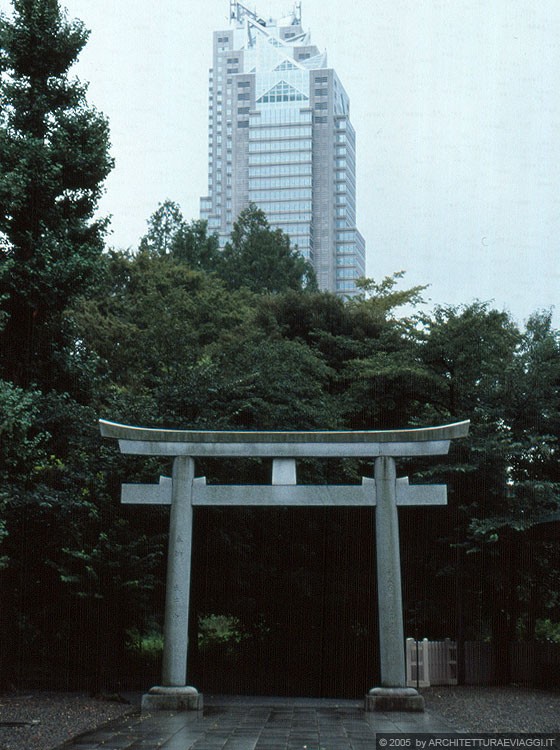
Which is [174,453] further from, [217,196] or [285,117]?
[217,196]

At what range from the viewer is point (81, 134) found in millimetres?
15016

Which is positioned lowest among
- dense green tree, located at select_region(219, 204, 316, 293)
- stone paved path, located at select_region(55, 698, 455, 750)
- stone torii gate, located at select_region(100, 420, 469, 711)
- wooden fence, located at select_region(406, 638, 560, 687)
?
stone paved path, located at select_region(55, 698, 455, 750)

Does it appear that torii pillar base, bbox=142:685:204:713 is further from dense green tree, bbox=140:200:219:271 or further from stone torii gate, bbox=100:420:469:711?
dense green tree, bbox=140:200:219:271

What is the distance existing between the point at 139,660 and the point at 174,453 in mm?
10480

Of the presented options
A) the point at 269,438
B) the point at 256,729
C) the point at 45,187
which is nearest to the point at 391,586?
the point at 269,438

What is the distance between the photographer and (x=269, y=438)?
42.1 ft

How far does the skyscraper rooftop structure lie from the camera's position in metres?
106

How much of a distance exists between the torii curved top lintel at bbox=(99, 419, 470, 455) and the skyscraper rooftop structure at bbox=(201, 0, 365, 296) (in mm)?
90284

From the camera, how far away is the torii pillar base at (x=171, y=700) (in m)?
12.0

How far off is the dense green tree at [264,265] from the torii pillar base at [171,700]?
1264 inches

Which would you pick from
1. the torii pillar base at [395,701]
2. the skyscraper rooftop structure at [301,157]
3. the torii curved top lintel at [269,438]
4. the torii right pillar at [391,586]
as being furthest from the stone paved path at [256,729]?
the skyscraper rooftop structure at [301,157]

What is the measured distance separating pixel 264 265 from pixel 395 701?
34235 mm

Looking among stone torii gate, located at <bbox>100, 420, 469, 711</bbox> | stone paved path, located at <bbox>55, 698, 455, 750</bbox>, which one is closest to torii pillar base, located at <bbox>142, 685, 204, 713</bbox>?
stone paved path, located at <bbox>55, 698, 455, 750</bbox>

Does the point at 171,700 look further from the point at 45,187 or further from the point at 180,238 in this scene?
the point at 180,238
